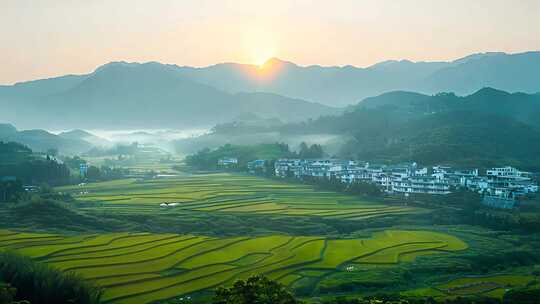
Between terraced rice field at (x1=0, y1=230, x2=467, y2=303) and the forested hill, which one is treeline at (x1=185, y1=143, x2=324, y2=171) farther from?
terraced rice field at (x1=0, y1=230, x2=467, y2=303)

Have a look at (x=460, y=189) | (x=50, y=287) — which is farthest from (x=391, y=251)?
(x=460, y=189)

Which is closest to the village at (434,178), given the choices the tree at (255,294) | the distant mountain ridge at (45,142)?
the tree at (255,294)

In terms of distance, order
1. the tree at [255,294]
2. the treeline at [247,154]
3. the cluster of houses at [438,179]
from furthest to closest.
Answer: the treeline at [247,154], the cluster of houses at [438,179], the tree at [255,294]

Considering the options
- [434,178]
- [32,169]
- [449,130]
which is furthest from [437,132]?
[32,169]

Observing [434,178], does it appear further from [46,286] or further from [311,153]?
[46,286]

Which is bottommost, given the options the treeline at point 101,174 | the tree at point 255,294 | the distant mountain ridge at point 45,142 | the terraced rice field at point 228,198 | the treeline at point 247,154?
the tree at point 255,294

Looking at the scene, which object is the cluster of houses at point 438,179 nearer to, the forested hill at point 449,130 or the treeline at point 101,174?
the forested hill at point 449,130
